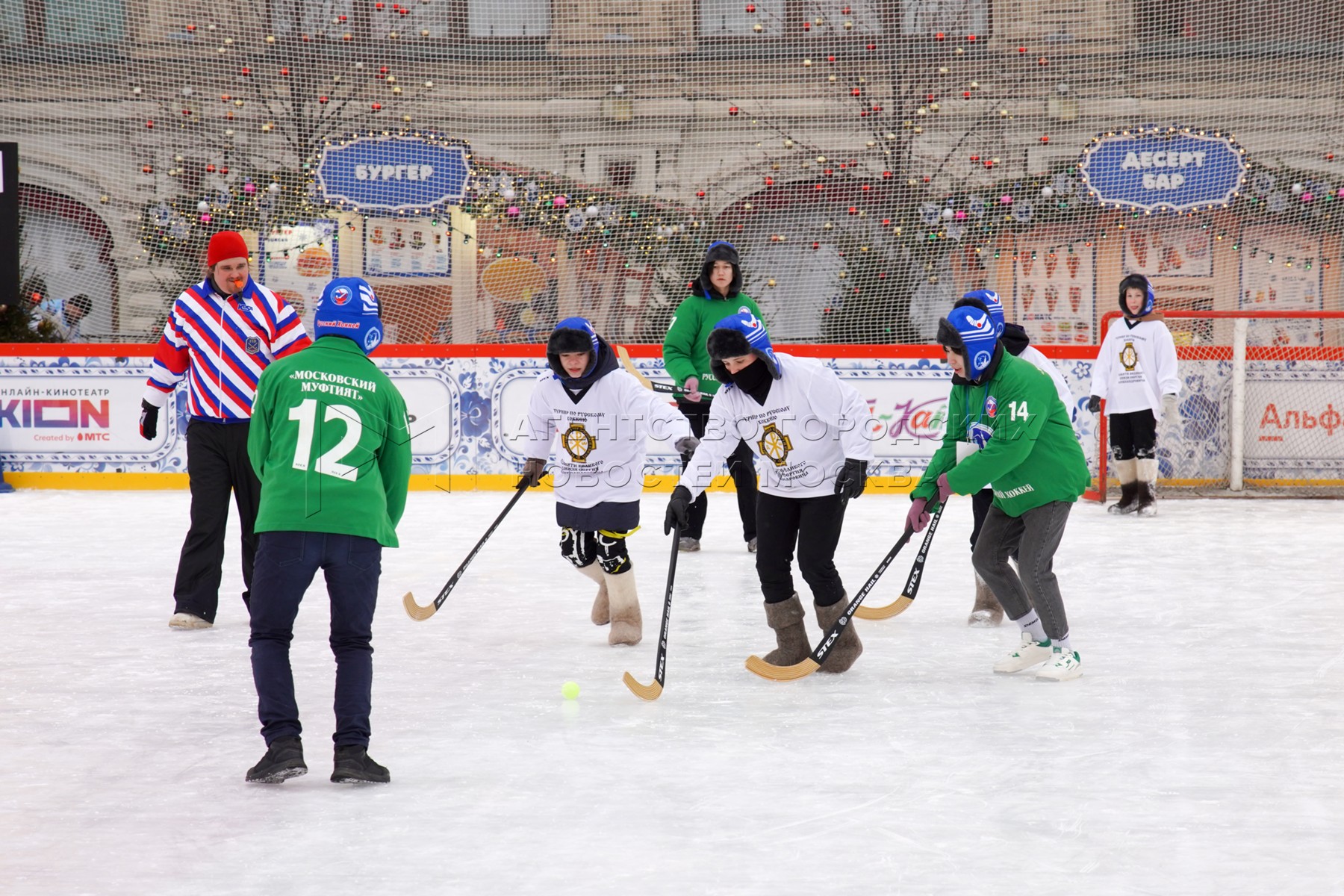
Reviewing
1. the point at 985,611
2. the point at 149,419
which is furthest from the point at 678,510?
the point at 149,419

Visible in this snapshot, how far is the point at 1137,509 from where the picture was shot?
748 centimetres

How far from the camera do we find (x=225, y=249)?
14.6 feet

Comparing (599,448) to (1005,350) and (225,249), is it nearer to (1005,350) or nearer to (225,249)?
(1005,350)

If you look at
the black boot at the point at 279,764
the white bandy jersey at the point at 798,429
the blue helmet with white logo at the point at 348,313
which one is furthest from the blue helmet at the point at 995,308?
the black boot at the point at 279,764

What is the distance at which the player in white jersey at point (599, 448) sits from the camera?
4.04 meters

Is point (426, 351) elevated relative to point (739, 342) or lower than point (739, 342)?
elevated

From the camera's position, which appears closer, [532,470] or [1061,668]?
[1061,668]

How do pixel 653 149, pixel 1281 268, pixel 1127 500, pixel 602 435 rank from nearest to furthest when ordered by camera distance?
pixel 602 435, pixel 1127 500, pixel 1281 268, pixel 653 149

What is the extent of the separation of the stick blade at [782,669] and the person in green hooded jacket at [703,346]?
2.00 m

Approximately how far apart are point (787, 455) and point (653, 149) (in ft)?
27.3

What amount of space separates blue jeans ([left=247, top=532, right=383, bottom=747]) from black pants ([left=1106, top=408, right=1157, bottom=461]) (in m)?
5.59

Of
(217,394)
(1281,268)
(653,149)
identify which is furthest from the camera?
(653,149)

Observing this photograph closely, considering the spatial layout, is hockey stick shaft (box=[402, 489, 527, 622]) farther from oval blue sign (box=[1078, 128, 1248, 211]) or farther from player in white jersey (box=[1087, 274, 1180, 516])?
oval blue sign (box=[1078, 128, 1248, 211])

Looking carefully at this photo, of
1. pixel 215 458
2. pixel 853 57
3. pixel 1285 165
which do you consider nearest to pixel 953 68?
pixel 853 57
